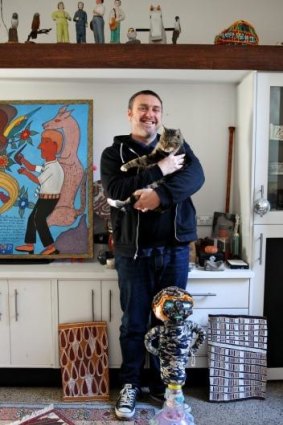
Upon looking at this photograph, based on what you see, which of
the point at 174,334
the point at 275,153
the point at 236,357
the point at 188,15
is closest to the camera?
the point at 174,334

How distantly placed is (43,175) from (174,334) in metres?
1.27

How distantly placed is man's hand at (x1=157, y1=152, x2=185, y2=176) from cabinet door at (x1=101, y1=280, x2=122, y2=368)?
715mm

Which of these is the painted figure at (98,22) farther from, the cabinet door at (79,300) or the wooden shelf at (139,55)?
the cabinet door at (79,300)

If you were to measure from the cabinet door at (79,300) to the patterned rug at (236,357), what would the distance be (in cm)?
61

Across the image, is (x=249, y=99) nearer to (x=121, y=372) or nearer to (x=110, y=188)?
(x=110, y=188)

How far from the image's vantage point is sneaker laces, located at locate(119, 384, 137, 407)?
6.20 feet

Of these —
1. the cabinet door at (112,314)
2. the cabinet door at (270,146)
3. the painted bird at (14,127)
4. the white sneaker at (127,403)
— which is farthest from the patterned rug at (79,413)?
the painted bird at (14,127)

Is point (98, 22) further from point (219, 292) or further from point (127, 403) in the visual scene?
point (127, 403)

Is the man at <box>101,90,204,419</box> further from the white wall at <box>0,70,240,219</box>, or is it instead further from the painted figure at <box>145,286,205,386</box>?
the white wall at <box>0,70,240,219</box>

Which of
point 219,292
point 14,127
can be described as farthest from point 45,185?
point 219,292

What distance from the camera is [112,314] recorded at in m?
2.12

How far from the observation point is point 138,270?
A: 1.85 metres

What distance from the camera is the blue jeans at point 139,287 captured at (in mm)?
1858

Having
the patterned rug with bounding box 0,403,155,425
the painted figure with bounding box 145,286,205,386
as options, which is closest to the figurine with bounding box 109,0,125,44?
the painted figure with bounding box 145,286,205,386
